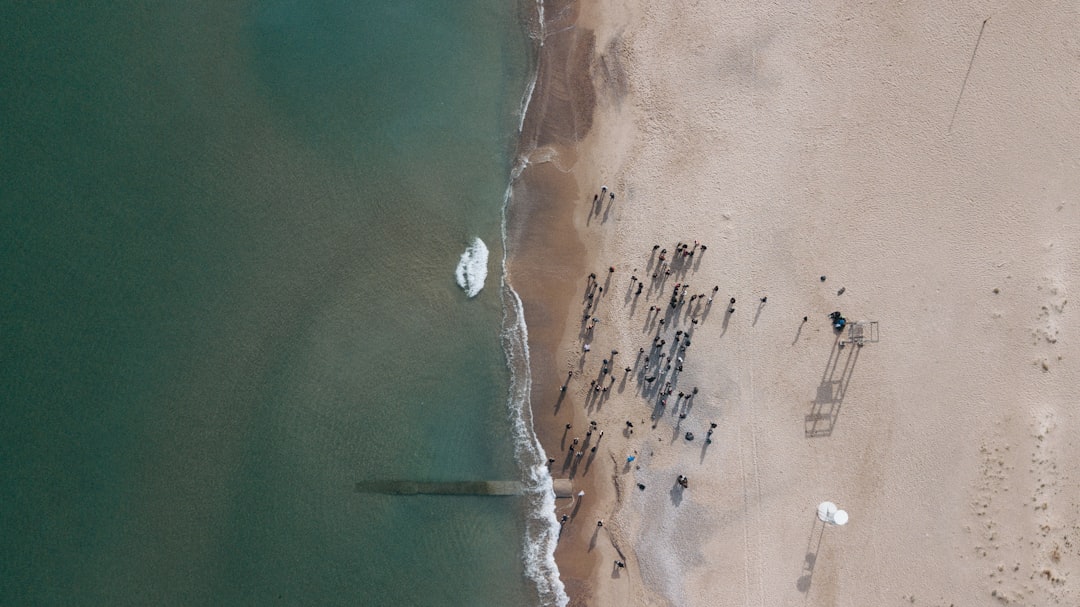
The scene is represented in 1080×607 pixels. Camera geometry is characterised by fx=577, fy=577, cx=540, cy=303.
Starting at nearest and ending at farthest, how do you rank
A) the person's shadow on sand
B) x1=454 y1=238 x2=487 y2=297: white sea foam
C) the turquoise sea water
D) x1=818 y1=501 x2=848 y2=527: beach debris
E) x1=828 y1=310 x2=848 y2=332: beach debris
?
1. x1=818 y1=501 x2=848 y2=527: beach debris
2. x1=828 y1=310 x2=848 y2=332: beach debris
3. the person's shadow on sand
4. the turquoise sea water
5. x1=454 y1=238 x2=487 y2=297: white sea foam

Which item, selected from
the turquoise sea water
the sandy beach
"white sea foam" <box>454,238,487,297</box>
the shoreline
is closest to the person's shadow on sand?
the sandy beach

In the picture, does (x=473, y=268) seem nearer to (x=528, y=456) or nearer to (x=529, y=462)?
(x=528, y=456)

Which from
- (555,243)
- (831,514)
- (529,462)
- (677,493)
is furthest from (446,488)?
(831,514)

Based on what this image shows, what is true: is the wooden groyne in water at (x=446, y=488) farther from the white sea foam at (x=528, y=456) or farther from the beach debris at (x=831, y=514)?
the beach debris at (x=831, y=514)

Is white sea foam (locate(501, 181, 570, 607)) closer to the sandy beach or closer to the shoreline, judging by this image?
the shoreline

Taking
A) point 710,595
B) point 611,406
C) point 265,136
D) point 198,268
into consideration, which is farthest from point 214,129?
point 710,595

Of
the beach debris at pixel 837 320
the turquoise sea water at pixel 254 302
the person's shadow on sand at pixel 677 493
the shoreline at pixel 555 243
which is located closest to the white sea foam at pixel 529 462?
the shoreline at pixel 555 243
